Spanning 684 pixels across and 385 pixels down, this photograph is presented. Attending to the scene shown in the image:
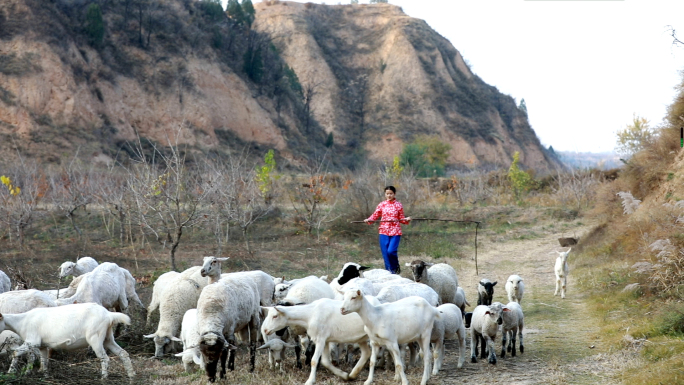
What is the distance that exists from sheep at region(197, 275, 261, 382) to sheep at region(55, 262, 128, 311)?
2269 mm

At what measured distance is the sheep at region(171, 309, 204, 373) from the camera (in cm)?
731

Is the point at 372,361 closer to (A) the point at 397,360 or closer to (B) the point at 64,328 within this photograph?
(A) the point at 397,360

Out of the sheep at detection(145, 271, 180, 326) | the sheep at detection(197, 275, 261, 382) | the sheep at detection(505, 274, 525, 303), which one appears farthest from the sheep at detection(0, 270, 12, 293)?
the sheep at detection(505, 274, 525, 303)

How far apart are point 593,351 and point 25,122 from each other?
35622mm

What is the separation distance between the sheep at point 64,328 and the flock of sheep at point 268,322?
0.04 ft

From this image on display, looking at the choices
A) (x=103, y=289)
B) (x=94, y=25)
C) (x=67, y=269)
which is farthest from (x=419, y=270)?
(x=94, y=25)

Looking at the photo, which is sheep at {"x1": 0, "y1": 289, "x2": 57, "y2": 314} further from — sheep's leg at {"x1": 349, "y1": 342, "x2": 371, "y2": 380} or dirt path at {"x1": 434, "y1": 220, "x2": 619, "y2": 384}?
dirt path at {"x1": 434, "y1": 220, "x2": 619, "y2": 384}

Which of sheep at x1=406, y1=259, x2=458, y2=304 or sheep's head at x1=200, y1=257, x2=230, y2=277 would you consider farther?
sheep at x1=406, y1=259, x2=458, y2=304

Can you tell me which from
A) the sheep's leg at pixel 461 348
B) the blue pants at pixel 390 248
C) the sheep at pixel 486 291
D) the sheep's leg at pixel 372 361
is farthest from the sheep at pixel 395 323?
the blue pants at pixel 390 248

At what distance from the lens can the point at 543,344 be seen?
880 centimetres

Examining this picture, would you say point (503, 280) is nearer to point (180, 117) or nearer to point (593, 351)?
point (593, 351)

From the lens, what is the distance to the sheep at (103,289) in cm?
896

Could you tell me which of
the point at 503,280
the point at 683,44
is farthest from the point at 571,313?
the point at 683,44

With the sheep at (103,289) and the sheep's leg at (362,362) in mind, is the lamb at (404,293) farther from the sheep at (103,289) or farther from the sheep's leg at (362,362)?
the sheep at (103,289)
